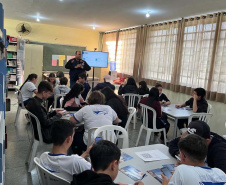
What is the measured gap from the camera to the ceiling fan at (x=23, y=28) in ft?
26.4

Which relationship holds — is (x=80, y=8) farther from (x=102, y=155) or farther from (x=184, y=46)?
(x=102, y=155)

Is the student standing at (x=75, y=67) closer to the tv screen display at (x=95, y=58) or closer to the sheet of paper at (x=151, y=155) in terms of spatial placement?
the tv screen display at (x=95, y=58)

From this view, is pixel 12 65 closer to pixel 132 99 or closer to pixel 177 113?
pixel 132 99

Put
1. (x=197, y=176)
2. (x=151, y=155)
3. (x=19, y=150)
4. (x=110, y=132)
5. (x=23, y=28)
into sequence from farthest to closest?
(x=23, y=28) → (x=19, y=150) → (x=110, y=132) → (x=151, y=155) → (x=197, y=176)

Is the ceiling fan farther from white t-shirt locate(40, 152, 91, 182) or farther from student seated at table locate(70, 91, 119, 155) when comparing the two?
white t-shirt locate(40, 152, 91, 182)

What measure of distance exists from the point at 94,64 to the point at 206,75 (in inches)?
149

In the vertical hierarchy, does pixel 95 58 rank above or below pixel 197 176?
above

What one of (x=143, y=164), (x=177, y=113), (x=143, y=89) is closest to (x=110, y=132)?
(x=143, y=164)

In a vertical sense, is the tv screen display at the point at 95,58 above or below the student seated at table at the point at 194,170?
above

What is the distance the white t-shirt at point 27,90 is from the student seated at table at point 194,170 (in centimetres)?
370

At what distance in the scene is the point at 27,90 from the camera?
14.7ft

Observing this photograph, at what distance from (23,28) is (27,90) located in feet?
15.1

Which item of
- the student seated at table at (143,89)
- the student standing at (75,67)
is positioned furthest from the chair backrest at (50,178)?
the student seated at table at (143,89)

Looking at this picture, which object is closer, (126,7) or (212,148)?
(212,148)
